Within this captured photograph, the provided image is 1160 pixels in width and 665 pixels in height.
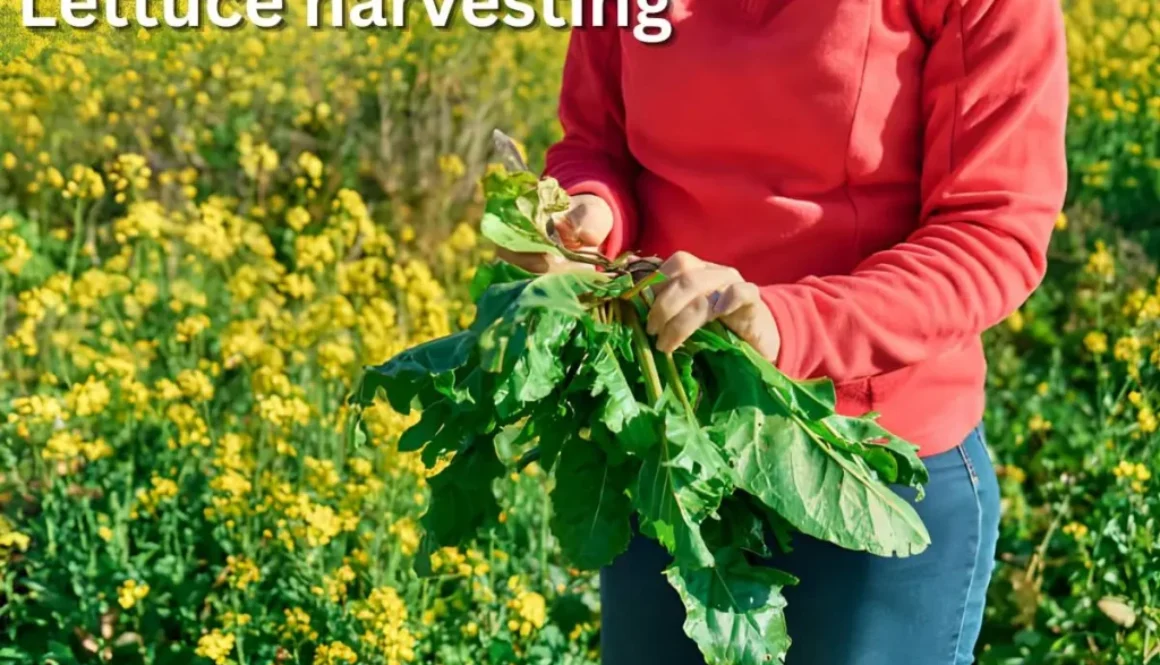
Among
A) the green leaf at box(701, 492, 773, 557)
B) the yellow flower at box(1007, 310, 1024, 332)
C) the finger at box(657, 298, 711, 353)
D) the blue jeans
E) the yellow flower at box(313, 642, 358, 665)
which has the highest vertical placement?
the finger at box(657, 298, 711, 353)

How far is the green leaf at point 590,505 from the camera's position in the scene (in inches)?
59.4

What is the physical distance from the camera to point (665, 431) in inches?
55.2

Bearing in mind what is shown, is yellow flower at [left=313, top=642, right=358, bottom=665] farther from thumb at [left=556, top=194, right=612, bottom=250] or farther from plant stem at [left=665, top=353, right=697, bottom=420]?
plant stem at [left=665, top=353, right=697, bottom=420]

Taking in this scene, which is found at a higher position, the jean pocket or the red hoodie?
the red hoodie

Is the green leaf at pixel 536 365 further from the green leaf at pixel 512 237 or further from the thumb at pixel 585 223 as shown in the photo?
the thumb at pixel 585 223

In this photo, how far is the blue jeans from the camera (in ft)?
5.23

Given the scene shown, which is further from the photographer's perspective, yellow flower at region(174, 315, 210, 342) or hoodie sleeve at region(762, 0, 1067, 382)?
yellow flower at region(174, 315, 210, 342)

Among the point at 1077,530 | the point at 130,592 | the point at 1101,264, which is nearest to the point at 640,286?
the point at 130,592

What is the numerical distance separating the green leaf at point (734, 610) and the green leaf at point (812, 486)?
8 centimetres

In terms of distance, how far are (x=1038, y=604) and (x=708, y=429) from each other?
1.80 metres

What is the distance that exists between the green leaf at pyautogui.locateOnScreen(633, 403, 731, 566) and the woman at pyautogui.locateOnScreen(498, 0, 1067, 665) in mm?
94

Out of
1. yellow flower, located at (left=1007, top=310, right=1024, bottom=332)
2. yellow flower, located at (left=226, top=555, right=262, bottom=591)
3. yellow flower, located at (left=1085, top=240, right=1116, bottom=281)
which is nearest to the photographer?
yellow flower, located at (left=226, top=555, right=262, bottom=591)

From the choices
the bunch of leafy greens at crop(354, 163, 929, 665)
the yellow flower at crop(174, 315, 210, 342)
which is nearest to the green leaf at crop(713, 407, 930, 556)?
the bunch of leafy greens at crop(354, 163, 929, 665)

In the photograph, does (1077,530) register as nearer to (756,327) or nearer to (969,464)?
(969,464)
